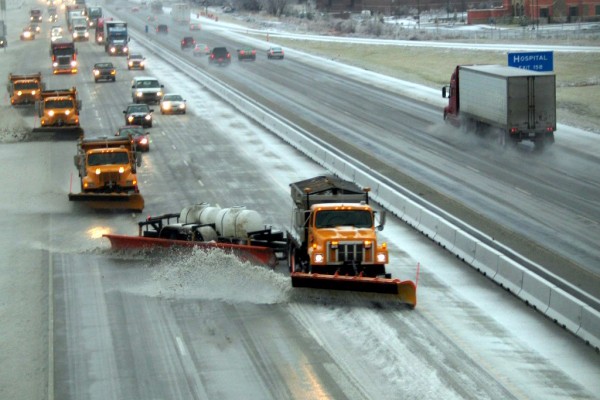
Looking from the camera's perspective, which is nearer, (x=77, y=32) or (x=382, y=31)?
(x=77, y=32)

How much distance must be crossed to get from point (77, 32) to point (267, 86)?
51.3m

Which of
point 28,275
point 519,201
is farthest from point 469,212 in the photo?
point 28,275

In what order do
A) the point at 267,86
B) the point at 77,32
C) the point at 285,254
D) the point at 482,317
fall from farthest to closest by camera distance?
the point at 77,32 → the point at 267,86 → the point at 285,254 → the point at 482,317

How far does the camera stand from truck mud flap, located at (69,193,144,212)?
36.3 metres

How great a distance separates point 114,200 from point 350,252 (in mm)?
13865

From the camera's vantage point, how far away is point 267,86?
263 feet

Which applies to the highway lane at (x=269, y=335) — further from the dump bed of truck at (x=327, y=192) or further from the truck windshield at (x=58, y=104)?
the truck windshield at (x=58, y=104)

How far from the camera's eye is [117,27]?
10638 centimetres

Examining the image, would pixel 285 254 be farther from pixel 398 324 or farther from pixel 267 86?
pixel 267 86

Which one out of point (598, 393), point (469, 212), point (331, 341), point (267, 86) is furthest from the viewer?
point (267, 86)

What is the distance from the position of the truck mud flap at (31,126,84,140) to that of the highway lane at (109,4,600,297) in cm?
1154

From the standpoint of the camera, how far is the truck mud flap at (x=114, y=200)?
3631 cm

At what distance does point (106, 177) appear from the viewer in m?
36.8

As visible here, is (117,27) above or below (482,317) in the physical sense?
above
